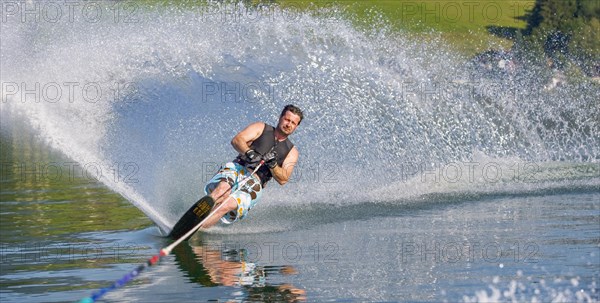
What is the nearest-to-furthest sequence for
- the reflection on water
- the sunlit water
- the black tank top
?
the reflection on water → the sunlit water → the black tank top

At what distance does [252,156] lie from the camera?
10125mm

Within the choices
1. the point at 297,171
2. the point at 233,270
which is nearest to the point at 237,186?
the point at 233,270

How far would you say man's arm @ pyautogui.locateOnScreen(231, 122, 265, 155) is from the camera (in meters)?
10.2

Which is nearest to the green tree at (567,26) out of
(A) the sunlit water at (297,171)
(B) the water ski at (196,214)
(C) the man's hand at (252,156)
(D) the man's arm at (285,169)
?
(A) the sunlit water at (297,171)

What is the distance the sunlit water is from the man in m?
0.33

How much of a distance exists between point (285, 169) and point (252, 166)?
13.3 inches

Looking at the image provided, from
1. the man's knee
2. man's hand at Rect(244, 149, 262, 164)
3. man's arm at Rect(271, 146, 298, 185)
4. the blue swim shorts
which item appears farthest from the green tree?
the man's knee

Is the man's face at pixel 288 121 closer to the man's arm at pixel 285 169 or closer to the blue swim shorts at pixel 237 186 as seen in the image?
the man's arm at pixel 285 169

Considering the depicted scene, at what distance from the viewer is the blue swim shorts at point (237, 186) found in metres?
10.1

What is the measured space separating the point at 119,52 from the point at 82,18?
204 centimetres

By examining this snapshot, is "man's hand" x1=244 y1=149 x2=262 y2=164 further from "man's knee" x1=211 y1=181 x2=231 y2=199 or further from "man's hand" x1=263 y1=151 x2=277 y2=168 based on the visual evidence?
"man's knee" x1=211 y1=181 x2=231 y2=199

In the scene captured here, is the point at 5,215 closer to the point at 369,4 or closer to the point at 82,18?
the point at 82,18

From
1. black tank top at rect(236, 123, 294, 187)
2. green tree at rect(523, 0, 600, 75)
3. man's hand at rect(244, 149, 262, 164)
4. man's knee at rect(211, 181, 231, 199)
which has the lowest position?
man's knee at rect(211, 181, 231, 199)

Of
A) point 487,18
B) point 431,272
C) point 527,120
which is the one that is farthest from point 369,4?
point 431,272
